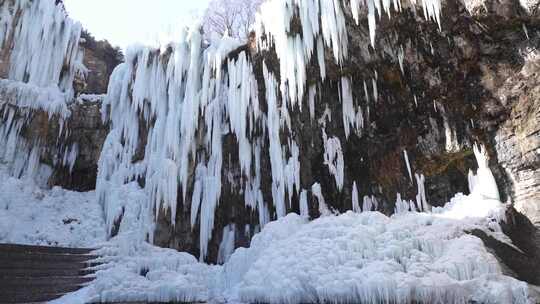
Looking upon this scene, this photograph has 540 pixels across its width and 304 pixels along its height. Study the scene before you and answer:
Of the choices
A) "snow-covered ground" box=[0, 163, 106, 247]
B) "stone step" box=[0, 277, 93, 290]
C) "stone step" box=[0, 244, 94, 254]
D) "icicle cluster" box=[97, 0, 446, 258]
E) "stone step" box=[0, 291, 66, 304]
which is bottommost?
"stone step" box=[0, 291, 66, 304]

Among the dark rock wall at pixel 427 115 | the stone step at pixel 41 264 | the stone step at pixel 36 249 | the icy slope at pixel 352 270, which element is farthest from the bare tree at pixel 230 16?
the icy slope at pixel 352 270

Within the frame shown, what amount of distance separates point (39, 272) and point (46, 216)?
5.02 meters

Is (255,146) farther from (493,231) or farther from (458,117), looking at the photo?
(493,231)

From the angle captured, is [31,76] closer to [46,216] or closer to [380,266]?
[46,216]

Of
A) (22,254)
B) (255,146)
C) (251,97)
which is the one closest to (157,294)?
(22,254)

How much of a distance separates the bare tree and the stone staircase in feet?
52.2

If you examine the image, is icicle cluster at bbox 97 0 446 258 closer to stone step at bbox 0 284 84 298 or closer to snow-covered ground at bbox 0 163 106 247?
snow-covered ground at bbox 0 163 106 247

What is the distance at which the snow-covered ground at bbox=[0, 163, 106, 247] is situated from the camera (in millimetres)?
11352

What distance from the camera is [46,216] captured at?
1241 centimetres

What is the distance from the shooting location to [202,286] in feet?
28.9

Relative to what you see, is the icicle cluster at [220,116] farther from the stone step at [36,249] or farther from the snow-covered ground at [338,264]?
the stone step at [36,249]

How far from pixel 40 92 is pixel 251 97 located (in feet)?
26.4

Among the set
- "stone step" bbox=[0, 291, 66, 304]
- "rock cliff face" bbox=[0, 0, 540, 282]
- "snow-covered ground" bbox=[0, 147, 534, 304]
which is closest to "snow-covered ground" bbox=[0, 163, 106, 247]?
"snow-covered ground" bbox=[0, 147, 534, 304]

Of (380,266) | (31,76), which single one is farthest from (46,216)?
(380,266)
